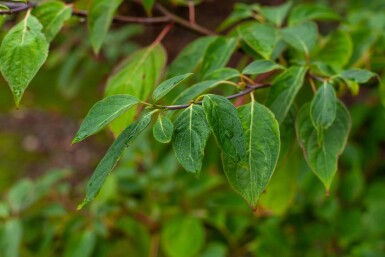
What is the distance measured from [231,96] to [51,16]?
36cm

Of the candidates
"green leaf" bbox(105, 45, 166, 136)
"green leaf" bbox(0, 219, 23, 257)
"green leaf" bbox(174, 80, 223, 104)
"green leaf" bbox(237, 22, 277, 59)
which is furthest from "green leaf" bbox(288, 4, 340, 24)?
"green leaf" bbox(0, 219, 23, 257)

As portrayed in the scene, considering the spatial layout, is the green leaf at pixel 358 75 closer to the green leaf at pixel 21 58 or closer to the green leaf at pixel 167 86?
the green leaf at pixel 167 86

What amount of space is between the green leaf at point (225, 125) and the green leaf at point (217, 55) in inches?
11.8

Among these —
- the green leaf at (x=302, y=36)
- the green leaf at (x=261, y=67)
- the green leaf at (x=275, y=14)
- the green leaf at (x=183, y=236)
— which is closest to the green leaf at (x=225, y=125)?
the green leaf at (x=261, y=67)

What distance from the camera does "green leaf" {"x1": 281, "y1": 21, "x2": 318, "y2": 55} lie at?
1037 millimetres

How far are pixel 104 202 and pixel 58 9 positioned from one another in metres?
0.65

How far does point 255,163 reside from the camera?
2.36ft

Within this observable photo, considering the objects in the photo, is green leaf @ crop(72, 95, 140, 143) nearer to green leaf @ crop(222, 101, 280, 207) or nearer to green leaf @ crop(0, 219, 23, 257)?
green leaf @ crop(222, 101, 280, 207)

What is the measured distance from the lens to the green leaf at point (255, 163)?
0.71 meters

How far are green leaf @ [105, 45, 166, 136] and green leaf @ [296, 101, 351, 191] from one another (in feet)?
0.88

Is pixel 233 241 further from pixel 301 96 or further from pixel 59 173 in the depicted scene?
pixel 301 96

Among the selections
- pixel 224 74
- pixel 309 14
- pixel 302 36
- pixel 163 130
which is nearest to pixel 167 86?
pixel 163 130

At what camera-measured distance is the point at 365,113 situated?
5.73ft

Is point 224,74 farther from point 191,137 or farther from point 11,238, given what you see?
point 11,238
